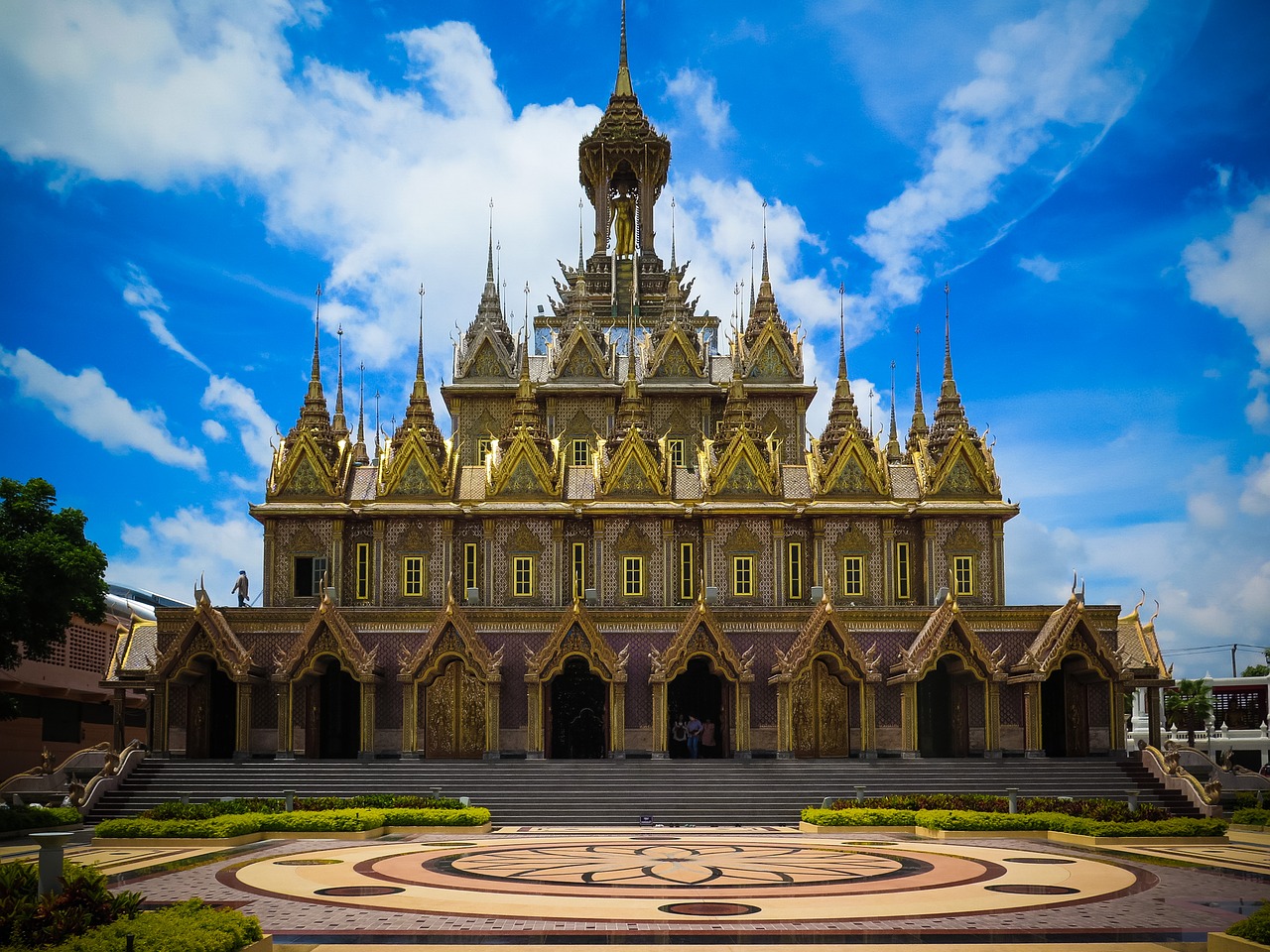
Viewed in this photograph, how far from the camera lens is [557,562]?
142ft

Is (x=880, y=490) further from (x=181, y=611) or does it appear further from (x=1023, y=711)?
(x=181, y=611)

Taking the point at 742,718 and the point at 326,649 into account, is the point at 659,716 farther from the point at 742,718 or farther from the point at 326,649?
the point at 326,649

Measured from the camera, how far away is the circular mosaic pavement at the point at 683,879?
16.7 meters

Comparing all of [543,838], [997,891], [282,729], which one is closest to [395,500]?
[282,729]

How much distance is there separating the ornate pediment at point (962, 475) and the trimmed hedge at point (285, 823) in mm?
21134

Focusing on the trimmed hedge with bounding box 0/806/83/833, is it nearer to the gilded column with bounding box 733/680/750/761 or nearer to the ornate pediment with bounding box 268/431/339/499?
the ornate pediment with bounding box 268/431/339/499

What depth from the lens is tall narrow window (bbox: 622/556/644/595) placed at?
4306 cm

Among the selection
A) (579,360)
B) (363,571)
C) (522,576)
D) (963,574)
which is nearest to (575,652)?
(522,576)

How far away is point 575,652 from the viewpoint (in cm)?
3897

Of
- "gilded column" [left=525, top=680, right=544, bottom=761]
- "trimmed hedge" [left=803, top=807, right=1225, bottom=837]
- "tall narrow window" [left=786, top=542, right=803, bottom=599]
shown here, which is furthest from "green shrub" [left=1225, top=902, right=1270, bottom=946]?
"tall narrow window" [left=786, top=542, right=803, bottom=599]

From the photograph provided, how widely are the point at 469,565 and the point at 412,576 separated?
1.96 meters

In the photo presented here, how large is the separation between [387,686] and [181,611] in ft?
22.3

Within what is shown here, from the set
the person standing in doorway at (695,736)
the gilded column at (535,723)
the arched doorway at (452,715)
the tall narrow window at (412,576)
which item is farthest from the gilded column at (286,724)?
the person standing in doorway at (695,736)

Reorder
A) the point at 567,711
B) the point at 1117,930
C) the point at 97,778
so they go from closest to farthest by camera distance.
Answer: the point at 1117,930, the point at 97,778, the point at 567,711
